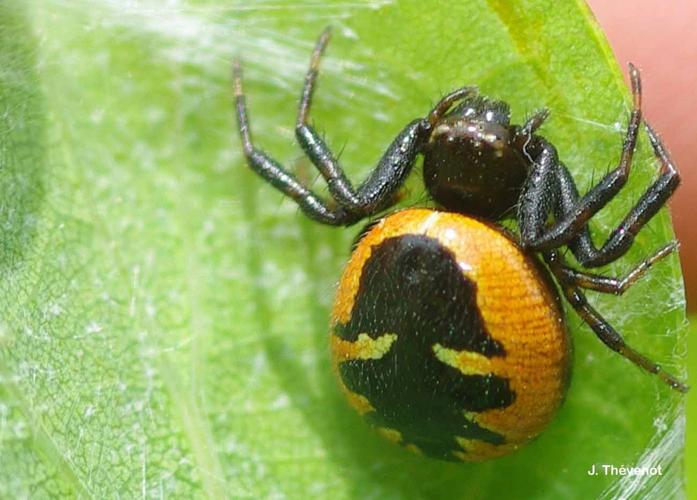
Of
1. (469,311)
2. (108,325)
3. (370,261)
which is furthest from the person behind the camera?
(108,325)

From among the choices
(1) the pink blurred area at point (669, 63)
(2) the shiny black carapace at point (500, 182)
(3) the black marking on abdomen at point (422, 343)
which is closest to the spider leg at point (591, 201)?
(2) the shiny black carapace at point (500, 182)

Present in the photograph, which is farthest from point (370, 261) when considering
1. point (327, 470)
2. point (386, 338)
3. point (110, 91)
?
point (110, 91)

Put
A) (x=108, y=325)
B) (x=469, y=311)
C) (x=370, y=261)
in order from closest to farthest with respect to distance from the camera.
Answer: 1. (x=469, y=311)
2. (x=370, y=261)
3. (x=108, y=325)

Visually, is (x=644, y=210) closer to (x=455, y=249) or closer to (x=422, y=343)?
(x=455, y=249)

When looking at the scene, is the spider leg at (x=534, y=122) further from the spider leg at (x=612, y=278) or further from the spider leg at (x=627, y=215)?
the spider leg at (x=612, y=278)

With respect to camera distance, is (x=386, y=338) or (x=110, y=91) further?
(x=110, y=91)

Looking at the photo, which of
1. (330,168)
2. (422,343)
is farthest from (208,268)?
(422,343)

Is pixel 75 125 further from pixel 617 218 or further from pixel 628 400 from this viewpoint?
pixel 628 400
